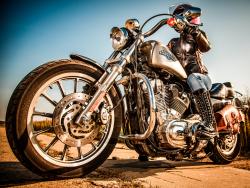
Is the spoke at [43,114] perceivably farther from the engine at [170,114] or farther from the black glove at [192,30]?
the black glove at [192,30]

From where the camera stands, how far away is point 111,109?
256 centimetres

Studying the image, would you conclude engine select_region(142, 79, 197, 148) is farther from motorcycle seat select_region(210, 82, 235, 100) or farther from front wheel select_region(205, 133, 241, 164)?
front wheel select_region(205, 133, 241, 164)

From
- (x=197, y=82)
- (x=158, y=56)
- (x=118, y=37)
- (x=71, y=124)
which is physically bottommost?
(x=71, y=124)

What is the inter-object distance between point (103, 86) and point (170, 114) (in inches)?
35.4

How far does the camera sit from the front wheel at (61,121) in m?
2.06

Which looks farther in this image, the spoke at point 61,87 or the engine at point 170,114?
the engine at point 170,114

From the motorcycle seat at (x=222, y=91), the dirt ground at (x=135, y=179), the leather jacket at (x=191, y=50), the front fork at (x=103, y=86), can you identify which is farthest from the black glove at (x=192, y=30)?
the dirt ground at (x=135, y=179)

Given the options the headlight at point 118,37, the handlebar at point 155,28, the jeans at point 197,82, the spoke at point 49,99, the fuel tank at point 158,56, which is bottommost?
the spoke at point 49,99

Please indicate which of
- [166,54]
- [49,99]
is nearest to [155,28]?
[166,54]

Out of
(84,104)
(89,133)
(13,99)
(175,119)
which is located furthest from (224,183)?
(13,99)

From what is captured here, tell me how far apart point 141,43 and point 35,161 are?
1648mm

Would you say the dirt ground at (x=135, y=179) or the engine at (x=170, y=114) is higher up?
the engine at (x=170, y=114)

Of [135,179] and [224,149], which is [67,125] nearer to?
[135,179]

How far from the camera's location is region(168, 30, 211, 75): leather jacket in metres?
3.49
